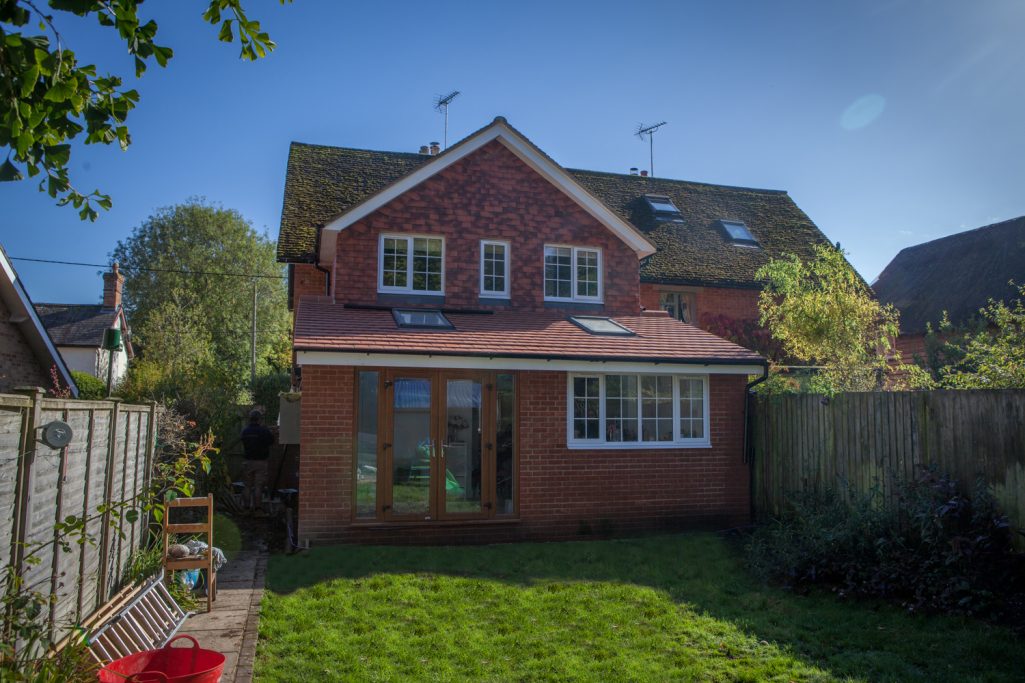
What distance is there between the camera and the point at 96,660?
5.38 meters

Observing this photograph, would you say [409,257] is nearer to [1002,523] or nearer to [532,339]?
[532,339]

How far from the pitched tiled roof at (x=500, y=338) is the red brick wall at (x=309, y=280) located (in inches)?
121

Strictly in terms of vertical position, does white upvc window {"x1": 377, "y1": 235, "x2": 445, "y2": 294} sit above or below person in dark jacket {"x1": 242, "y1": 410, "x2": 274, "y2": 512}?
above

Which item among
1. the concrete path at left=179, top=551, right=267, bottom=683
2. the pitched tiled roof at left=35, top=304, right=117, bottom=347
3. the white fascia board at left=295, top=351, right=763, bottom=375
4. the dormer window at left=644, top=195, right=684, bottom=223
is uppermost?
the dormer window at left=644, top=195, right=684, bottom=223

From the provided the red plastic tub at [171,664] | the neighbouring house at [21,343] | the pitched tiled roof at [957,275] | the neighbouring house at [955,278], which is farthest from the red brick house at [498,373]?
the pitched tiled roof at [957,275]

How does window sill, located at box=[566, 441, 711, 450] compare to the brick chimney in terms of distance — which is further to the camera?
the brick chimney

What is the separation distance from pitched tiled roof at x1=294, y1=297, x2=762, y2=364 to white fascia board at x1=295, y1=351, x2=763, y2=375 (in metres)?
0.10

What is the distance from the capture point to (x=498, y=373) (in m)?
11.7

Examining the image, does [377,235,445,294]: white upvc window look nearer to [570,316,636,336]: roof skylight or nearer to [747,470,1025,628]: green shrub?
[570,316,636,336]: roof skylight

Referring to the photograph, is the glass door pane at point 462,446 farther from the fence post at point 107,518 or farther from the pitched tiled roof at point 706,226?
the pitched tiled roof at point 706,226

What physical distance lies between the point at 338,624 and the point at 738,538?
6490mm

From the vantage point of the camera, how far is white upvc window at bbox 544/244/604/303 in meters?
15.0

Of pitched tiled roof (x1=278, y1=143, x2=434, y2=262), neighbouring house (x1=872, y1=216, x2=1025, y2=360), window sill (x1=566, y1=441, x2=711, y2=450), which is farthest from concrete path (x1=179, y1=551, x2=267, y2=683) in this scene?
neighbouring house (x1=872, y1=216, x2=1025, y2=360)

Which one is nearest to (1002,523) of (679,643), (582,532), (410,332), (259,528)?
(679,643)
